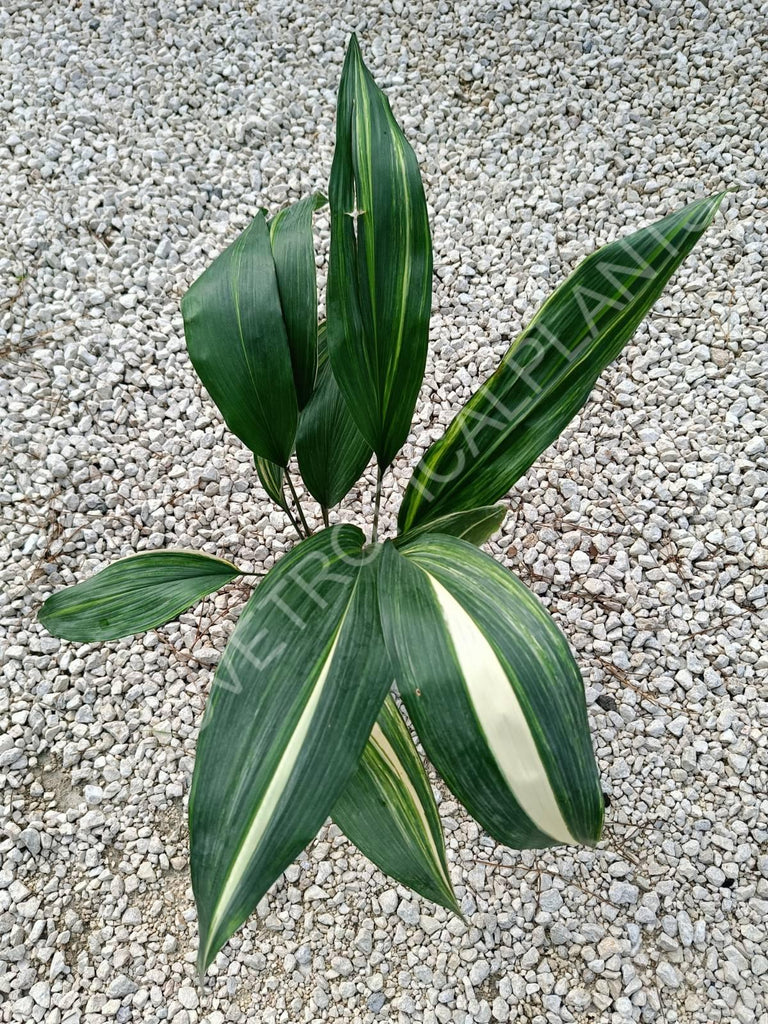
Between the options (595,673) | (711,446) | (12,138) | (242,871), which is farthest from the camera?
(12,138)

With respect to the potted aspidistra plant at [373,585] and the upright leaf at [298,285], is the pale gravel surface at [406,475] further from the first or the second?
the upright leaf at [298,285]

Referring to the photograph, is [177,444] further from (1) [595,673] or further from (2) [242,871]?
(2) [242,871]

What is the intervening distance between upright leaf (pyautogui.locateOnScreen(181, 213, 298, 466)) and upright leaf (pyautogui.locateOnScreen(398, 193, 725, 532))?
0.63ft

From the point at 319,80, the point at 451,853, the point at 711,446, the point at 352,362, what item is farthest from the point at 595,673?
the point at 319,80

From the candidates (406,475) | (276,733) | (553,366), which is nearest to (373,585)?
(276,733)

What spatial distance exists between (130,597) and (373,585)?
14.0 inches

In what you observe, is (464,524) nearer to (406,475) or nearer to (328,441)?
(328,441)

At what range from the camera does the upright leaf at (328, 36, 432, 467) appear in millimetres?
725

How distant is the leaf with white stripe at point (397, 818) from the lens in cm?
86

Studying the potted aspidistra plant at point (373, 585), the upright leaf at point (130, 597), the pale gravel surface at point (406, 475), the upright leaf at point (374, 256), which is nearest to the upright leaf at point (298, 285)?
the potted aspidistra plant at point (373, 585)

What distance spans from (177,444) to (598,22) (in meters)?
1.41

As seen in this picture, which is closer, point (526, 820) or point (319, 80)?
point (526, 820)

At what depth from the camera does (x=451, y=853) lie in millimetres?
1155

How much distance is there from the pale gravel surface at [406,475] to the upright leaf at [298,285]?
530 millimetres
